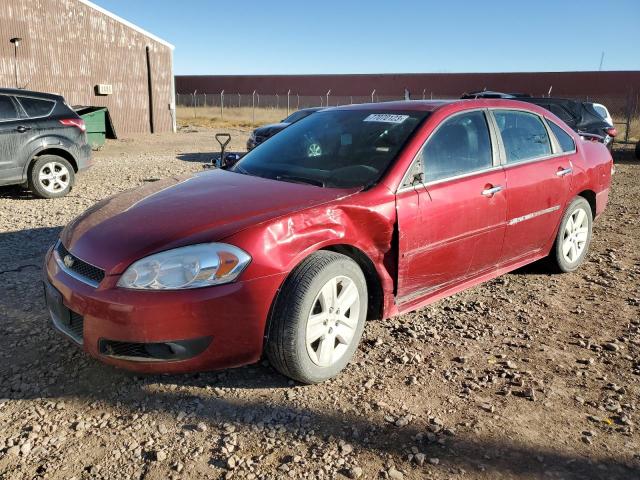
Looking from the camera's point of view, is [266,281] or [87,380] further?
[87,380]

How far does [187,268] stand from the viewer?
2.75 meters

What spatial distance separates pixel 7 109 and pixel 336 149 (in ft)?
20.5

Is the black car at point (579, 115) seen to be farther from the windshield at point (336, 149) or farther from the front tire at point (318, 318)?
the front tire at point (318, 318)

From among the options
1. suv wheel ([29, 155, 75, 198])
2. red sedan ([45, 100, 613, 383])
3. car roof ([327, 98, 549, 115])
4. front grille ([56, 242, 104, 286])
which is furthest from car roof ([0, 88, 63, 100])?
front grille ([56, 242, 104, 286])

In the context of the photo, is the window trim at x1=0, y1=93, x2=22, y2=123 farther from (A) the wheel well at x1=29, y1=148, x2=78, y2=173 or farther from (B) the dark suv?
(A) the wheel well at x1=29, y1=148, x2=78, y2=173

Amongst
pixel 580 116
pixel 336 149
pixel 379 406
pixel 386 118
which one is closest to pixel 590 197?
pixel 386 118

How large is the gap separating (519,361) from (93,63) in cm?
2030

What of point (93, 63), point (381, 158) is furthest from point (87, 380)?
point (93, 63)

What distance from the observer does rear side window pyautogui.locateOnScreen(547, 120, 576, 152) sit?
479 cm

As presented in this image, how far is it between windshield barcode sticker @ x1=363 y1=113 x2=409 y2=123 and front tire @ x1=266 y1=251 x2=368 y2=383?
1.26 meters

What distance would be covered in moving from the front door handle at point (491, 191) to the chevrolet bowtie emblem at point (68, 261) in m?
2.67

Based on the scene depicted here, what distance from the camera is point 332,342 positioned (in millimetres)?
3111

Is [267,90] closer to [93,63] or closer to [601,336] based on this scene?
[93,63]

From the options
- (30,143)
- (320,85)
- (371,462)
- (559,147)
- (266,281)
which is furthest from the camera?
(320,85)
